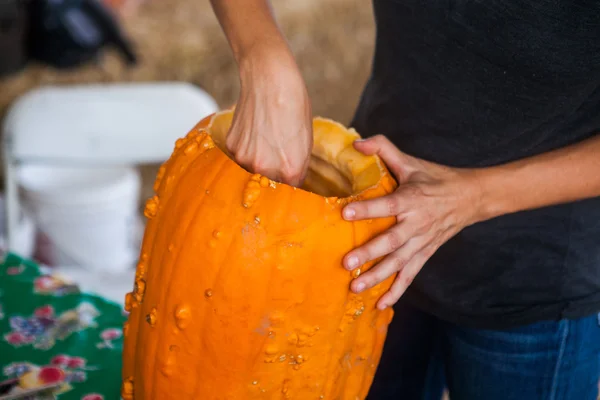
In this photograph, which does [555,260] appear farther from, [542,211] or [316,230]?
[316,230]

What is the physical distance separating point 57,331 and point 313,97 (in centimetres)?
273

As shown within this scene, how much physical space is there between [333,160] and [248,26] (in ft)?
0.63

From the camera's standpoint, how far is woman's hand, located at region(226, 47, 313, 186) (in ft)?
2.30

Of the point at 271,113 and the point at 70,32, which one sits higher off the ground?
the point at 70,32

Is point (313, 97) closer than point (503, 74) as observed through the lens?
No

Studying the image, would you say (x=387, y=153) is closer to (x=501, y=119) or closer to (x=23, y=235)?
(x=501, y=119)

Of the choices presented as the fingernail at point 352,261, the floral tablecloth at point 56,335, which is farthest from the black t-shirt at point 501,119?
the floral tablecloth at point 56,335

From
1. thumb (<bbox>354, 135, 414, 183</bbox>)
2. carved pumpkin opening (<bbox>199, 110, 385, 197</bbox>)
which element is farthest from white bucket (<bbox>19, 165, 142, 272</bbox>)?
thumb (<bbox>354, 135, 414, 183</bbox>)

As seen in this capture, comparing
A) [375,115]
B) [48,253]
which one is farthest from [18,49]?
[375,115]

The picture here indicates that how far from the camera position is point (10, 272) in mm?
1255

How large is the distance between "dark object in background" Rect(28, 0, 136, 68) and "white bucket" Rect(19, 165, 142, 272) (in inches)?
29.5

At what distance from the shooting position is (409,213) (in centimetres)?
72

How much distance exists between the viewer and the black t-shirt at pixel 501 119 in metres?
0.80

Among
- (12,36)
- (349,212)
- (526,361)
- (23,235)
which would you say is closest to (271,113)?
(349,212)
